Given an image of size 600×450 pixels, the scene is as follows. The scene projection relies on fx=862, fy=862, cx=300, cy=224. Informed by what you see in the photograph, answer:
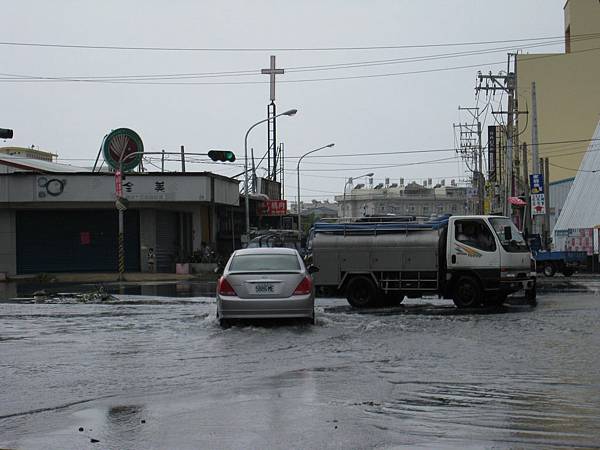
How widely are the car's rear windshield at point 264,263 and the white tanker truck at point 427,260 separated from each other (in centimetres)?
413

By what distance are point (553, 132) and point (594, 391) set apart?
6650 centimetres

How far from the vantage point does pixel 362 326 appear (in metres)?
15.9

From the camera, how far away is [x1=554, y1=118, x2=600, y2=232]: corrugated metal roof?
4459 centimetres

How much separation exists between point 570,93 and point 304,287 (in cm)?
6368

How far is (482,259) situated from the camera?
19.2 metres

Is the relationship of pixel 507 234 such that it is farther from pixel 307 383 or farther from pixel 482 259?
pixel 307 383

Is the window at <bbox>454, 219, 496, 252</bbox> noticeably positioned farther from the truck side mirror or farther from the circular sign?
the circular sign

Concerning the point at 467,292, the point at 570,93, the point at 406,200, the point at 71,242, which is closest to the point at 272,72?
the point at 71,242

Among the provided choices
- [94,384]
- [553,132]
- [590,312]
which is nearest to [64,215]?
[590,312]

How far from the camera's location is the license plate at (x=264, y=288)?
594 inches

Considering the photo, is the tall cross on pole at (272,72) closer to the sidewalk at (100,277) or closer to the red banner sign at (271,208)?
the red banner sign at (271,208)

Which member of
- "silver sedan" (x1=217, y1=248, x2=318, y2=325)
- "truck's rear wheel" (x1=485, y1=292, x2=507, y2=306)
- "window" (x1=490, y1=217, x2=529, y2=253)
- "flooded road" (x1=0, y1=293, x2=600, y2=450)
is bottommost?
"flooded road" (x1=0, y1=293, x2=600, y2=450)

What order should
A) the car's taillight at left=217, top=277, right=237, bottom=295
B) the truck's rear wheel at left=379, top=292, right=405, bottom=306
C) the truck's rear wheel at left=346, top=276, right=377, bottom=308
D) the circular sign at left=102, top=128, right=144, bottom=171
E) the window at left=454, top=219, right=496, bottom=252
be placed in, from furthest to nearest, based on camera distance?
1. the circular sign at left=102, top=128, right=144, bottom=171
2. the truck's rear wheel at left=379, top=292, right=405, bottom=306
3. the truck's rear wheel at left=346, top=276, right=377, bottom=308
4. the window at left=454, top=219, right=496, bottom=252
5. the car's taillight at left=217, top=277, right=237, bottom=295

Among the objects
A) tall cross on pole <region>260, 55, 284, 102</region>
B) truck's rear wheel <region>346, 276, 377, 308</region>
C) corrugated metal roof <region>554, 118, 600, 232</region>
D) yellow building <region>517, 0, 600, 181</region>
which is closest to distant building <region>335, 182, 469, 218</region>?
yellow building <region>517, 0, 600, 181</region>
